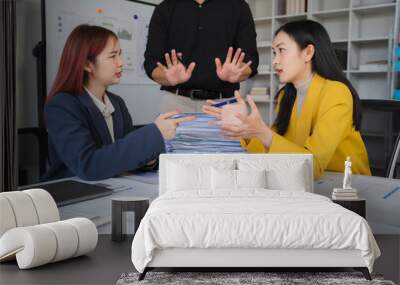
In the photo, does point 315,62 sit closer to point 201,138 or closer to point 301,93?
point 301,93

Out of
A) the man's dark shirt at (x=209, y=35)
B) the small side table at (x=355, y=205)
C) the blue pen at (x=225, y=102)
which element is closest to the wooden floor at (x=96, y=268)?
the small side table at (x=355, y=205)

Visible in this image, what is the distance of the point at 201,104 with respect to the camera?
14.5 ft

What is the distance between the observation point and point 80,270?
3.66m

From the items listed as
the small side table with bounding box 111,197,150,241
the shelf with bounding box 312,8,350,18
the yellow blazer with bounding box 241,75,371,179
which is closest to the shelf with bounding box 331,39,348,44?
the shelf with bounding box 312,8,350,18

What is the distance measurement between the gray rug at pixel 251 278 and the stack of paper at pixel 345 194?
77cm

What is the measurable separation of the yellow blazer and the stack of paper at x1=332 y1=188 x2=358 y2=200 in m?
0.24

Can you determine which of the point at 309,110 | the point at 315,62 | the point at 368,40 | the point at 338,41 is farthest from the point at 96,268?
the point at 368,40

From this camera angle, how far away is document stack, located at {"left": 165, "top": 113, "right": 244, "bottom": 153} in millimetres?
4422

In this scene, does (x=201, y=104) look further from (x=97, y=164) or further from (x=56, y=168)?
(x=56, y=168)

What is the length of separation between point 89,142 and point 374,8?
8.11ft

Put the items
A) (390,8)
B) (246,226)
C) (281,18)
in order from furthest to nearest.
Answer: (281,18) < (390,8) < (246,226)

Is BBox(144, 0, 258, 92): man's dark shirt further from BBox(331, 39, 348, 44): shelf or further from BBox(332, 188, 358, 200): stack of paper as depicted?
BBox(332, 188, 358, 200): stack of paper

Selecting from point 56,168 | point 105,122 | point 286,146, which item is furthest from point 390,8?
point 56,168

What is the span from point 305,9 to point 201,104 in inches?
44.0
